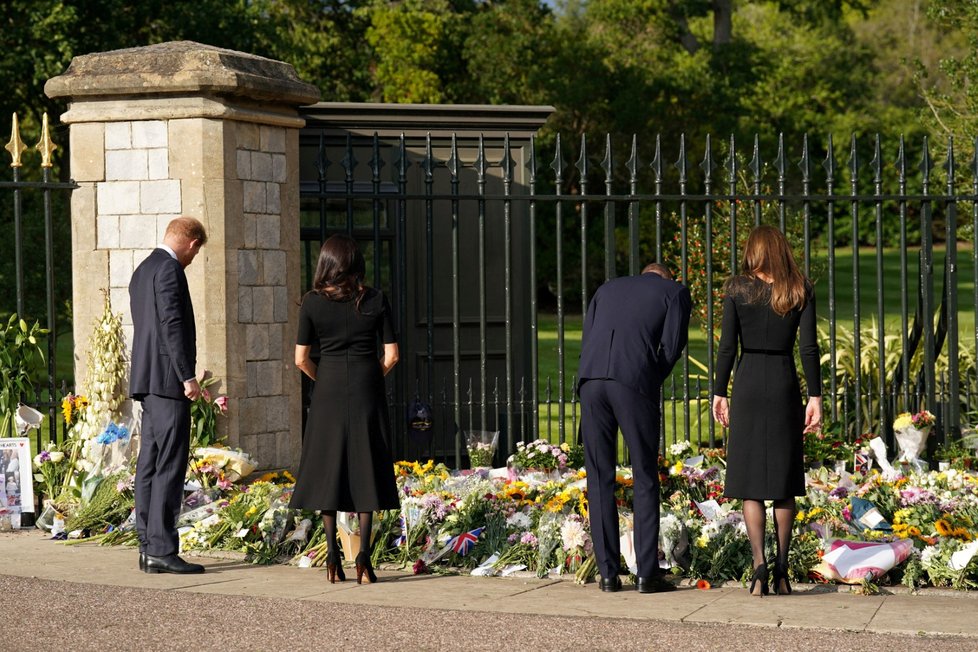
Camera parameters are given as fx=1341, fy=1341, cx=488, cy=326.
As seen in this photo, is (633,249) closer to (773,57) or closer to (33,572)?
(33,572)

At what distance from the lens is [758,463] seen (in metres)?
5.65

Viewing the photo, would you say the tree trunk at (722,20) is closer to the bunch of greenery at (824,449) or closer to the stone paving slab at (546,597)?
the bunch of greenery at (824,449)

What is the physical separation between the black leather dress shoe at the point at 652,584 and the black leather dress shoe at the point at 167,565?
2028mm

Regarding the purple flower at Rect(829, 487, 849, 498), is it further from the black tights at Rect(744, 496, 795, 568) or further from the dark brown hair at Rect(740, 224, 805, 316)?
the dark brown hair at Rect(740, 224, 805, 316)

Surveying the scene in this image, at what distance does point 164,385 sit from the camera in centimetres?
611

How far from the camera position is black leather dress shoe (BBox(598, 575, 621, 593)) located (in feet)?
18.9

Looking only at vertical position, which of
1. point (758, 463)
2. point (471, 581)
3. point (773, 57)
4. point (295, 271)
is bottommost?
point (471, 581)

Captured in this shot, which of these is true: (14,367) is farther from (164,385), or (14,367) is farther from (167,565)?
(167,565)

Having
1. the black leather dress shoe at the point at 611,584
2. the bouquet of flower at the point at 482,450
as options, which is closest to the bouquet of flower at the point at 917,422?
the bouquet of flower at the point at 482,450

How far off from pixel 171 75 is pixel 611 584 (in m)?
3.80

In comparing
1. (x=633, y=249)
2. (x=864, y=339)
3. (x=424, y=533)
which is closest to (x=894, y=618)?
(x=424, y=533)

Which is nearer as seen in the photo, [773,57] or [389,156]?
[389,156]

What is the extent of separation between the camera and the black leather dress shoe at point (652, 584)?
5730 millimetres

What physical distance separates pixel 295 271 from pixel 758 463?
11.2ft
